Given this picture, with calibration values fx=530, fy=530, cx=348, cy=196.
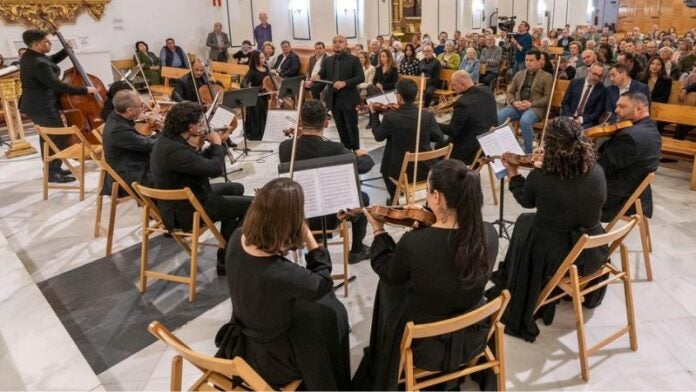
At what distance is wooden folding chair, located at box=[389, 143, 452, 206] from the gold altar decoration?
7.27 metres

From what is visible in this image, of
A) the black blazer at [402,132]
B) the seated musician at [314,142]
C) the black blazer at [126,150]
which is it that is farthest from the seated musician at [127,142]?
the black blazer at [402,132]

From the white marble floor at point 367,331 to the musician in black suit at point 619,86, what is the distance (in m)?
1.07

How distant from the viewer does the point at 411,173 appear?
13.2 feet

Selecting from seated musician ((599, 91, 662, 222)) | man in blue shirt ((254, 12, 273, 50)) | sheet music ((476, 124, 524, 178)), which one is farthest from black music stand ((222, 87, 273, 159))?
man in blue shirt ((254, 12, 273, 50))

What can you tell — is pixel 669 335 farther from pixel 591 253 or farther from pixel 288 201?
pixel 288 201

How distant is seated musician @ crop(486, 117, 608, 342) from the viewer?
97.0 inches

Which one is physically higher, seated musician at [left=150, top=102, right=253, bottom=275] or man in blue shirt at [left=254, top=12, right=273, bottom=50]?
man in blue shirt at [left=254, top=12, right=273, bottom=50]

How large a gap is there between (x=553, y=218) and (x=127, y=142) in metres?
2.79

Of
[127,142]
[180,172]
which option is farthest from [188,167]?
[127,142]

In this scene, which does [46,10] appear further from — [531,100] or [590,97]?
[590,97]

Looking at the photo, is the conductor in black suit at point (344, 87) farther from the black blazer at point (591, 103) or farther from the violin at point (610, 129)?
the violin at point (610, 129)

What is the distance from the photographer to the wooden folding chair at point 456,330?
1.71m

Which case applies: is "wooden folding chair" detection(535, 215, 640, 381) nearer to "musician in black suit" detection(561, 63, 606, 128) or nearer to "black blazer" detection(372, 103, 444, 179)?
"black blazer" detection(372, 103, 444, 179)

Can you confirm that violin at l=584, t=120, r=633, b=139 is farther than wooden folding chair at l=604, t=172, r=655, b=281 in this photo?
Yes
